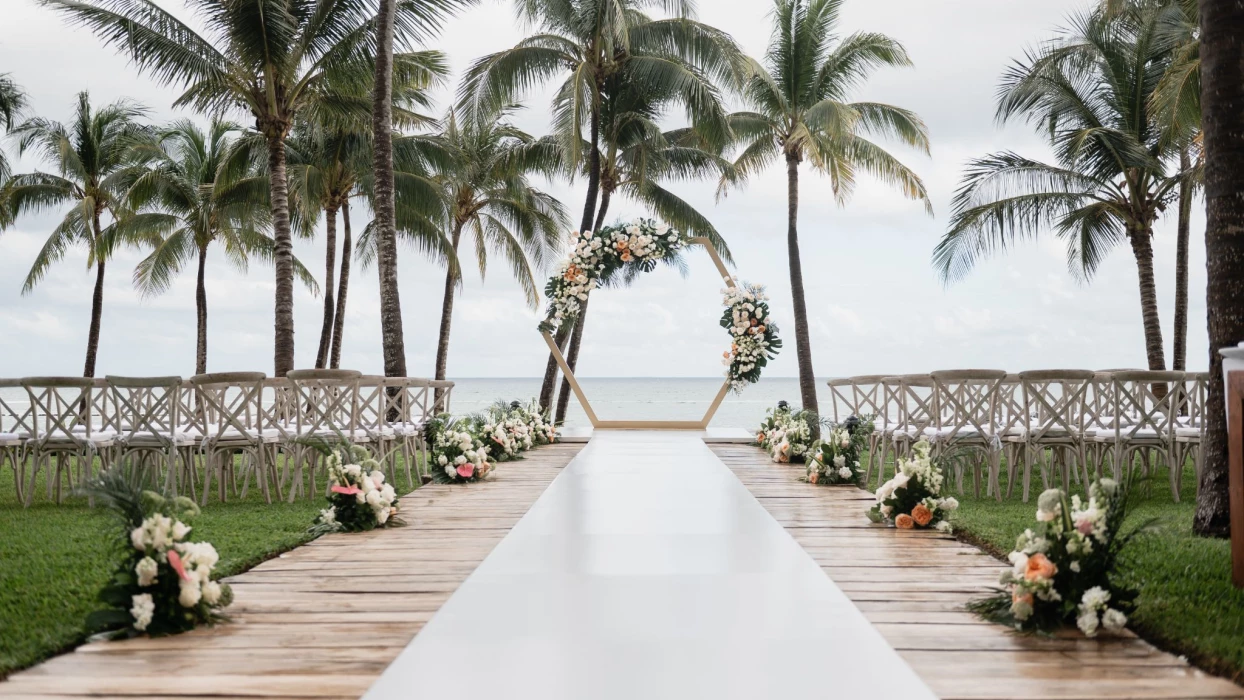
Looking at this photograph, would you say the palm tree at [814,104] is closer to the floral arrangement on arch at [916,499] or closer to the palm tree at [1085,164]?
the palm tree at [1085,164]

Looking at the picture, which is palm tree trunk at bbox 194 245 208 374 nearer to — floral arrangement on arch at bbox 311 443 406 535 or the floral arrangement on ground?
the floral arrangement on ground

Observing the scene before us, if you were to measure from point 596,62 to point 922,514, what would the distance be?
10.7 metres

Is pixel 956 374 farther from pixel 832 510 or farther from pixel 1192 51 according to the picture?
pixel 1192 51

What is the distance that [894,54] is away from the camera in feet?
49.9

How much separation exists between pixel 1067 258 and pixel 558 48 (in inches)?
339

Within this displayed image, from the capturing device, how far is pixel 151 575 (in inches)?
132

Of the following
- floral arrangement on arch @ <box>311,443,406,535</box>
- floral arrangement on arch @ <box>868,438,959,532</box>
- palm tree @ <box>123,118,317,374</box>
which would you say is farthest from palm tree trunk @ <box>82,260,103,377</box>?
floral arrangement on arch @ <box>868,438,959,532</box>

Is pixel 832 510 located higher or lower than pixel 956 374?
lower

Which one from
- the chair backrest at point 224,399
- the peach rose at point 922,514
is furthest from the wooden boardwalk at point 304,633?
the chair backrest at point 224,399

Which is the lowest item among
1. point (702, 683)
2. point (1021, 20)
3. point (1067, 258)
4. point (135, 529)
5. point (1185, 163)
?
point (702, 683)

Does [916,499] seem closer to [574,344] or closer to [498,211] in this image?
[574,344]

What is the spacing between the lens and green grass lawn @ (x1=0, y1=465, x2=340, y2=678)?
11.0 feet

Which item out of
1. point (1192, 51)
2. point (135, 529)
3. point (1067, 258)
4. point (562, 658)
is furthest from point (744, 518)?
point (1067, 258)

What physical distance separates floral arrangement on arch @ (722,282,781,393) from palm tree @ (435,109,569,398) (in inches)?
200
